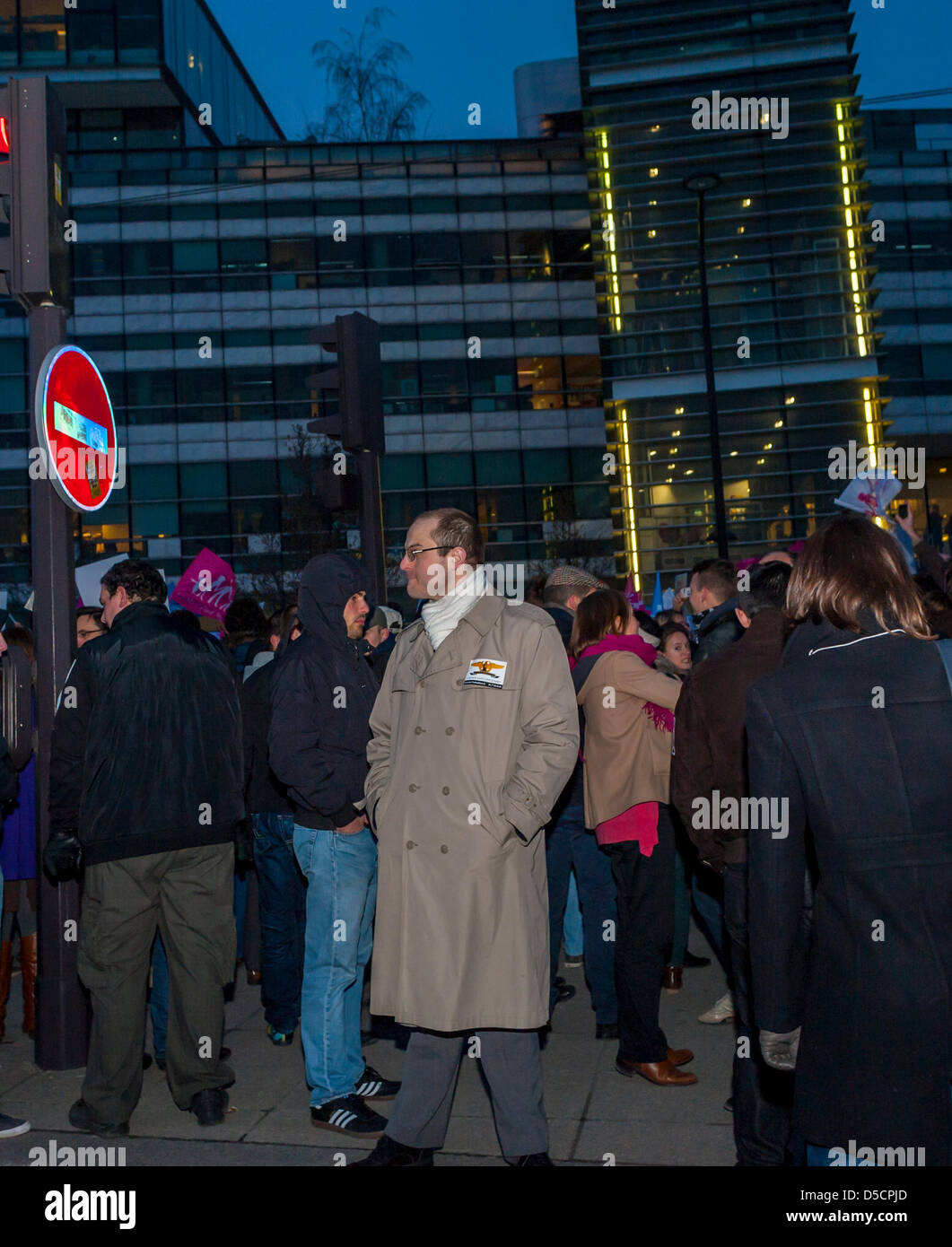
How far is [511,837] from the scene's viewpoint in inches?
155

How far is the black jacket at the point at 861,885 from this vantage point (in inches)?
103

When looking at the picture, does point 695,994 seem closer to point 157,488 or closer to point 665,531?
point 665,531

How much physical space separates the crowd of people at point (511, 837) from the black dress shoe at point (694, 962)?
45.4 inches

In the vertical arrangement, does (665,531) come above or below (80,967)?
above

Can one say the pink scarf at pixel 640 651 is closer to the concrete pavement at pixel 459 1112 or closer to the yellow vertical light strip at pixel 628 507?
the concrete pavement at pixel 459 1112

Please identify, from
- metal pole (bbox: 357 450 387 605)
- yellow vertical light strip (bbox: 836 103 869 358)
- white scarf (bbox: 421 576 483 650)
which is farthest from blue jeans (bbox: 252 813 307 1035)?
yellow vertical light strip (bbox: 836 103 869 358)

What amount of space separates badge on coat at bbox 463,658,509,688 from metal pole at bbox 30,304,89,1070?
2.60 m

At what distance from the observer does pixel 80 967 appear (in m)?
4.89

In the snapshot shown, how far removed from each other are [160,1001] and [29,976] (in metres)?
1.09

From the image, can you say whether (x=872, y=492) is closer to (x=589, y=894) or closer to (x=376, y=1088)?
(x=589, y=894)

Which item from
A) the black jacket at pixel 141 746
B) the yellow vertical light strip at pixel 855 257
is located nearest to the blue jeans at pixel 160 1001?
the black jacket at pixel 141 746

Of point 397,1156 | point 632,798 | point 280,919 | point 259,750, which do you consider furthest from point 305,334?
point 397,1156

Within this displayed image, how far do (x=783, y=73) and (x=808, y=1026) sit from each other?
143 ft

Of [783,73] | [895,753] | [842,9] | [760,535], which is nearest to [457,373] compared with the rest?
[760,535]
